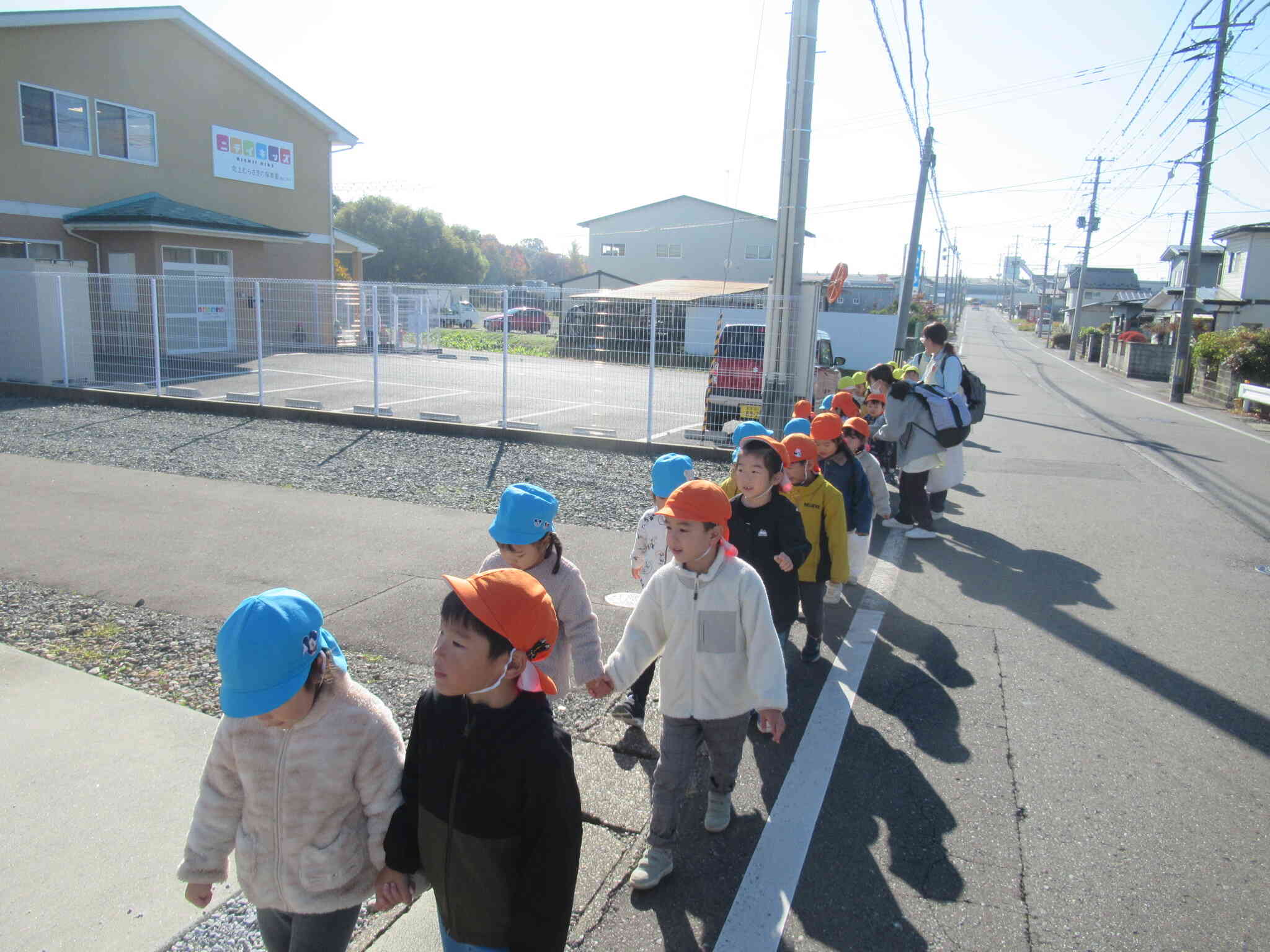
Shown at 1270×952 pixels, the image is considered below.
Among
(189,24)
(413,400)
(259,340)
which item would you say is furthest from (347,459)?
(189,24)

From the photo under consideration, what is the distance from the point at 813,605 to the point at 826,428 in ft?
4.12

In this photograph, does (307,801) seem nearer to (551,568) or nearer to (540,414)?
(551,568)

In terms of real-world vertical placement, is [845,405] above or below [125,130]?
below

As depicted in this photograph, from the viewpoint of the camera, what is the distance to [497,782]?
6.33 ft

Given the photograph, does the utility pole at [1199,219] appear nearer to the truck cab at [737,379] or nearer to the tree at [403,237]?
the truck cab at [737,379]

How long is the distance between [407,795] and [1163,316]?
4499 cm

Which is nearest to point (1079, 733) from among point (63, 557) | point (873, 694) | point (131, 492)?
point (873, 694)

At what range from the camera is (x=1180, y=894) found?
118 inches

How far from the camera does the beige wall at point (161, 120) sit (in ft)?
64.7

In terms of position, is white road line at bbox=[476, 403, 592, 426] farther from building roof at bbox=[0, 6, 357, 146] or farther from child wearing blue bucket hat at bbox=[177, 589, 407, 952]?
building roof at bbox=[0, 6, 357, 146]

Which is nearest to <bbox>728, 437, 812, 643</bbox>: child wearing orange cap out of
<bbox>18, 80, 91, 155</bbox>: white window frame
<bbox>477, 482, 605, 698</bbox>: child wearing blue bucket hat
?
<bbox>477, 482, 605, 698</bbox>: child wearing blue bucket hat

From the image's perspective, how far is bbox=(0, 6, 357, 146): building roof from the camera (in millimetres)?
19641

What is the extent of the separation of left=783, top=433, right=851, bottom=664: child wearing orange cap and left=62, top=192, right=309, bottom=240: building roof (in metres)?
20.5

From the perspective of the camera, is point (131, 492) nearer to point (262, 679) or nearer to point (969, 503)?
point (262, 679)
